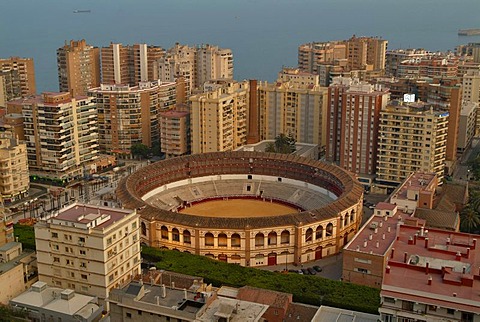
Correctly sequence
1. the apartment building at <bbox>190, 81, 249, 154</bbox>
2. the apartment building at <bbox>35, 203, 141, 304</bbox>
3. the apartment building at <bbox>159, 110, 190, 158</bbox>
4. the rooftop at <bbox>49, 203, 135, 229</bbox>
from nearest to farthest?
1. the apartment building at <bbox>35, 203, 141, 304</bbox>
2. the rooftop at <bbox>49, 203, 135, 229</bbox>
3. the apartment building at <bbox>190, 81, 249, 154</bbox>
4. the apartment building at <bbox>159, 110, 190, 158</bbox>

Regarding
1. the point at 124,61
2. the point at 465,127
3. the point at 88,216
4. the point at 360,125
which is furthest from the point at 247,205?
the point at 124,61

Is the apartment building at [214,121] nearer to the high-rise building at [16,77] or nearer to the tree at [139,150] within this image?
the tree at [139,150]

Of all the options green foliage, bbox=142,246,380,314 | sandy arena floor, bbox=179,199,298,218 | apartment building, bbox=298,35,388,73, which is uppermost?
apartment building, bbox=298,35,388,73

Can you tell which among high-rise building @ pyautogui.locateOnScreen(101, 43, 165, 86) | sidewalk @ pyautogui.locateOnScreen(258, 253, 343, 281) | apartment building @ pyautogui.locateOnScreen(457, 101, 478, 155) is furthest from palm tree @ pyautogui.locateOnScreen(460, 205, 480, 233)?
high-rise building @ pyautogui.locateOnScreen(101, 43, 165, 86)

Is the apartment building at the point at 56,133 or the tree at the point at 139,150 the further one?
the tree at the point at 139,150

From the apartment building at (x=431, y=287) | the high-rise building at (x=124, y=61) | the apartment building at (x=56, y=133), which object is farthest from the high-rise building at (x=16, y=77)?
the apartment building at (x=431, y=287)

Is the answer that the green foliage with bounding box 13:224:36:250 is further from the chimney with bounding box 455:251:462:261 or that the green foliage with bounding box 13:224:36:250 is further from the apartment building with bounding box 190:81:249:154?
the chimney with bounding box 455:251:462:261
